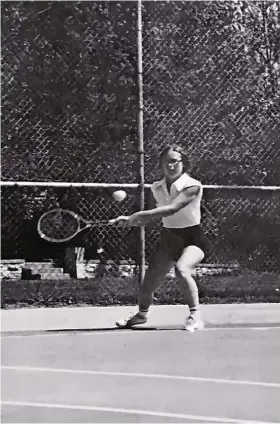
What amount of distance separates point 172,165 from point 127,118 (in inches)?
123

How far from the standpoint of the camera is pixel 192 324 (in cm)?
724

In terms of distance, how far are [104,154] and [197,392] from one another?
5.30 metres

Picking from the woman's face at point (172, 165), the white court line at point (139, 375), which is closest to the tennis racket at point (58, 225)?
the woman's face at point (172, 165)

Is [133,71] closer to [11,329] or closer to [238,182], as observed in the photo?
[238,182]

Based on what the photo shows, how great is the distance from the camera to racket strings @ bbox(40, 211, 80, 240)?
8758mm

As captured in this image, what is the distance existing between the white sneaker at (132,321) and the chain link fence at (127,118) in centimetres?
188

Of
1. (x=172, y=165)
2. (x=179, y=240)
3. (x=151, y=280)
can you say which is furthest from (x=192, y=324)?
(x=172, y=165)

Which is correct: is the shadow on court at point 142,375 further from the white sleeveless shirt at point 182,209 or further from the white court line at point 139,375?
the white sleeveless shirt at point 182,209

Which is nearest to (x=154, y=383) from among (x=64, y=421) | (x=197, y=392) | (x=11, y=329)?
(x=197, y=392)

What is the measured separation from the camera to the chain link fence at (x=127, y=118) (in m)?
9.56

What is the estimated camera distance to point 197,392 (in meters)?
5.11

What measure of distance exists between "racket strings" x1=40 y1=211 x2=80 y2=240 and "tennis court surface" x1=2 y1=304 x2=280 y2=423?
2.58 ft

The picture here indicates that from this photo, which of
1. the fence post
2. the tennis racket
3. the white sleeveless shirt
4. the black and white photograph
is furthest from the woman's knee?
the tennis racket

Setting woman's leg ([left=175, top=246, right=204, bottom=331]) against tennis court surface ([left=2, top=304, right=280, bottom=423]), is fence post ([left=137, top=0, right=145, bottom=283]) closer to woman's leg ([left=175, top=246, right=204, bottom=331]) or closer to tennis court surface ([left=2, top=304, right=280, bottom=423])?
tennis court surface ([left=2, top=304, right=280, bottom=423])
